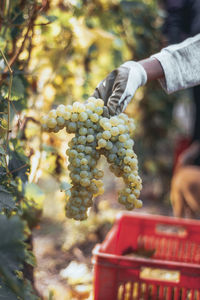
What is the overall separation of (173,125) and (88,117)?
110 inches

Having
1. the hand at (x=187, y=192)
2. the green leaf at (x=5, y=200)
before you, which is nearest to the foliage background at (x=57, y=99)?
the green leaf at (x=5, y=200)

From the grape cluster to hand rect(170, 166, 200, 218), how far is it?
5.10ft

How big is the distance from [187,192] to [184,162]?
0.31 metres

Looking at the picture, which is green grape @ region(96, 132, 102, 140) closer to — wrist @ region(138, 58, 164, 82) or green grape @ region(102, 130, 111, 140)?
green grape @ region(102, 130, 111, 140)

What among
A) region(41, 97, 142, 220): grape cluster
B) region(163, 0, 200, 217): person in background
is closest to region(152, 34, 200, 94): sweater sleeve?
region(41, 97, 142, 220): grape cluster

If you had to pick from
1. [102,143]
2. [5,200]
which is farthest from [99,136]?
[5,200]

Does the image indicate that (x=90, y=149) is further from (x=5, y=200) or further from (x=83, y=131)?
(x=5, y=200)

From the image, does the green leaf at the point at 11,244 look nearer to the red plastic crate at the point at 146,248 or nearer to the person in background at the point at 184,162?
the red plastic crate at the point at 146,248

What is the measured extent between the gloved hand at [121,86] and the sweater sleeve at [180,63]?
0.09 meters

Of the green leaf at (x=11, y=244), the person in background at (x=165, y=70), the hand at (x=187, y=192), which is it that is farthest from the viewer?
the hand at (x=187, y=192)

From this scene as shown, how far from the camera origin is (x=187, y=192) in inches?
94.3

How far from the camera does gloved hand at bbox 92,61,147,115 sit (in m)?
0.93

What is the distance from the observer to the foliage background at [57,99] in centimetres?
107

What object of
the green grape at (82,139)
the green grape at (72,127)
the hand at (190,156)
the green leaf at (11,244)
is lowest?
the green leaf at (11,244)
